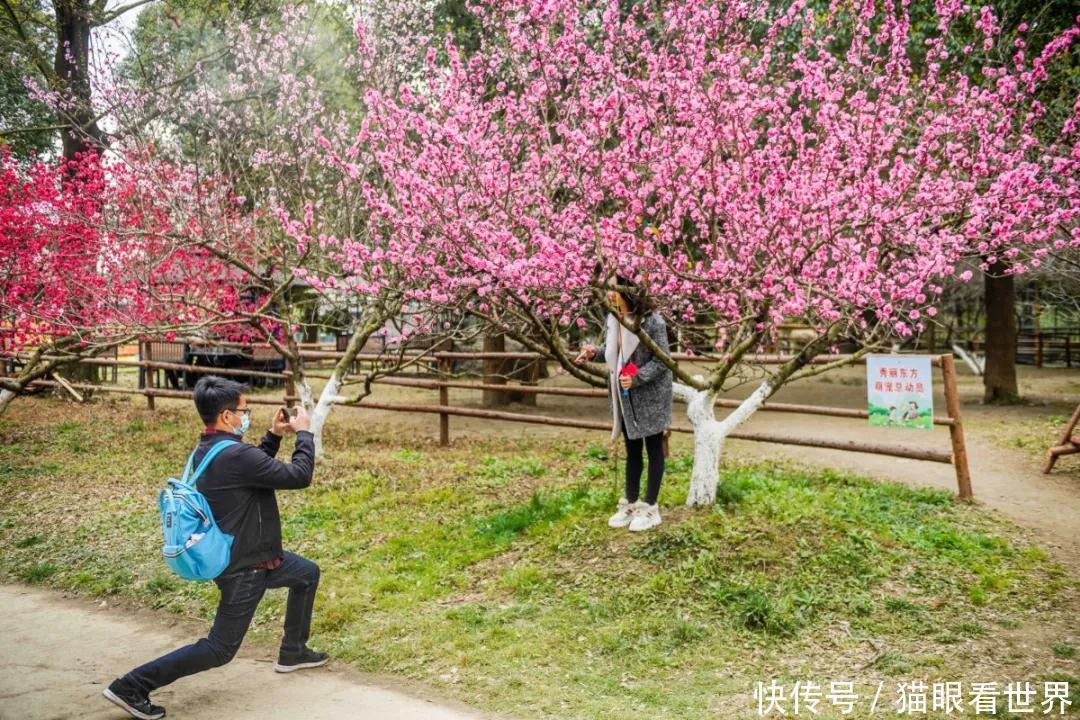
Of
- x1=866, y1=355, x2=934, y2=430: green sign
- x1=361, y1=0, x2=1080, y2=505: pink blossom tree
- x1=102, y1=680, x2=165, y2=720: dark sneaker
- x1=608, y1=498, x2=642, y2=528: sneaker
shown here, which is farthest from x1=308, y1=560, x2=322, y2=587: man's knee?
x1=866, y1=355, x2=934, y2=430: green sign

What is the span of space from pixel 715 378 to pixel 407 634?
108 inches

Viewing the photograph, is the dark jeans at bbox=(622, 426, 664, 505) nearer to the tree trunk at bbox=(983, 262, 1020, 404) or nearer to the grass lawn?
the grass lawn

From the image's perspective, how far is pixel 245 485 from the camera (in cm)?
380

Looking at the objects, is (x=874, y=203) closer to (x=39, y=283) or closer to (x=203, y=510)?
(x=203, y=510)

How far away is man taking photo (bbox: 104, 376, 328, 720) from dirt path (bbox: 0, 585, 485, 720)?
0.27 meters

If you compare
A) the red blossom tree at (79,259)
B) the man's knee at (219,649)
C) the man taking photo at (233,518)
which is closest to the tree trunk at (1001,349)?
the red blossom tree at (79,259)

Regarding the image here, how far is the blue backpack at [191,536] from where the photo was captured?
363 cm

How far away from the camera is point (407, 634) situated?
4742 mm

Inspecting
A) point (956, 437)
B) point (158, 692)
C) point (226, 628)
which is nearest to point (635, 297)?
point (226, 628)

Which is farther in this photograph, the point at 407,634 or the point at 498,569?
the point at 498,569

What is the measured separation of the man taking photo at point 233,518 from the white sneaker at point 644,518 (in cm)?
251

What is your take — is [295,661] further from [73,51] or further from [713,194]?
[73,51]

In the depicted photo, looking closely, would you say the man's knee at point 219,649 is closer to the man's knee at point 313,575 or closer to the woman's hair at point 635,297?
the man's knee at point 313,575

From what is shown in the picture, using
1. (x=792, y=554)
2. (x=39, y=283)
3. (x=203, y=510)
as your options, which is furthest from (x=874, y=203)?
(x=39, y=283)
